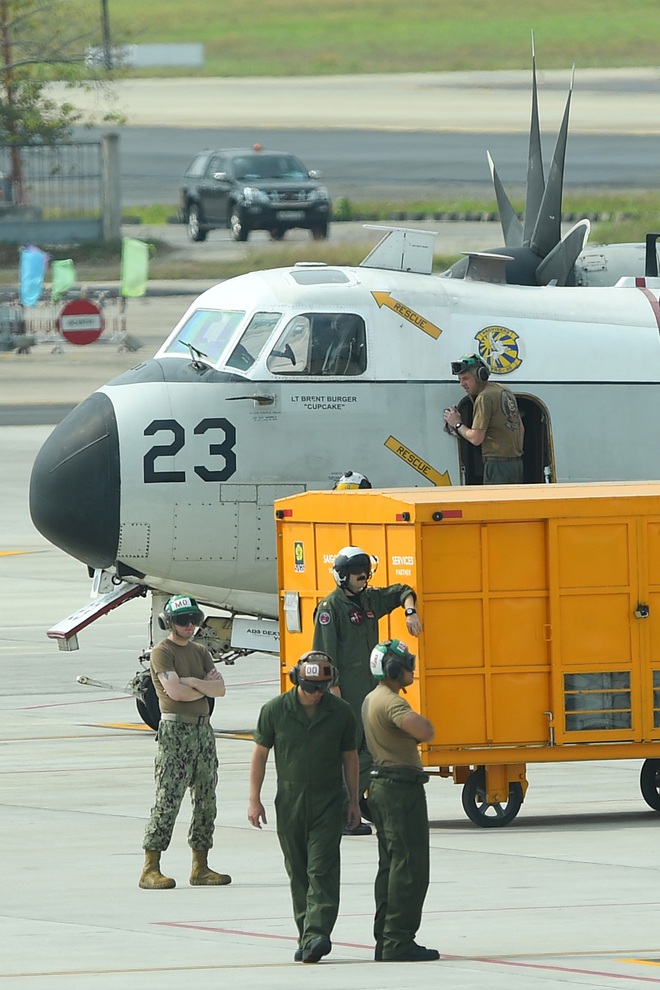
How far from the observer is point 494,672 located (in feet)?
45.3

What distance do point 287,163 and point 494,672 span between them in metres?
47.6

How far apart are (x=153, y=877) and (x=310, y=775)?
1758mm

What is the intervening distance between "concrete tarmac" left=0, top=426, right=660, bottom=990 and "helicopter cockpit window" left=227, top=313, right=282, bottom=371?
10.2ft

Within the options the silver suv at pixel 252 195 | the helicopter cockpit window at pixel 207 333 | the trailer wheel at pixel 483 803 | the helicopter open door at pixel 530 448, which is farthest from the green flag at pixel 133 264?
the trailer wheel at pixel 483 803

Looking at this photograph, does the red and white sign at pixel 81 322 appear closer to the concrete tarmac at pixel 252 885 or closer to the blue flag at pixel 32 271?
the blue flag at pixel 32 271

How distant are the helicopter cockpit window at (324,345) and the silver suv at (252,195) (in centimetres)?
4166

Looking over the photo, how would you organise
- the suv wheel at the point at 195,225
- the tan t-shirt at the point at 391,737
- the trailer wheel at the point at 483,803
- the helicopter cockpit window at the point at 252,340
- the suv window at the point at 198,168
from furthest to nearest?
the suv wheel at the point at 195,225
the suv window at the point at 198,168
the helicopter cockpit window at the point at 252,340
the trailer wheel at the point at 483,803
the tan t-shirt at the point at 391,737

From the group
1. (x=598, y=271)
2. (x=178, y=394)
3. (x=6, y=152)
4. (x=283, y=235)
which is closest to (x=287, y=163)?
(x=283, y=235)

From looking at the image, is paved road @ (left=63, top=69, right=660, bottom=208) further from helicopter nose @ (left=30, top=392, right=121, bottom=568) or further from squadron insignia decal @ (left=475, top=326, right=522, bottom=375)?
helicopter nose @ (left=30, top=392, right=121, bottom=568)

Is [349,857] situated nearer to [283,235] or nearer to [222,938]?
[222,938]

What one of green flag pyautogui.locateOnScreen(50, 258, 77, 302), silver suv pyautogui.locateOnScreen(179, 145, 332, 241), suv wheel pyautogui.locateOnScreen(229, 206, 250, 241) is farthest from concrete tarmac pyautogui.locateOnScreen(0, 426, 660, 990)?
suv wheel pyautogui.locateOnScreen(229, 206, 250, 241)

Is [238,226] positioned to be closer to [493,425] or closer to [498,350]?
[498,350]

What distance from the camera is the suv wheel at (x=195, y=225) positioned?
60.7 meters

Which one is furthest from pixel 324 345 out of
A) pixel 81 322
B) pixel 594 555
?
pixel 81 322
